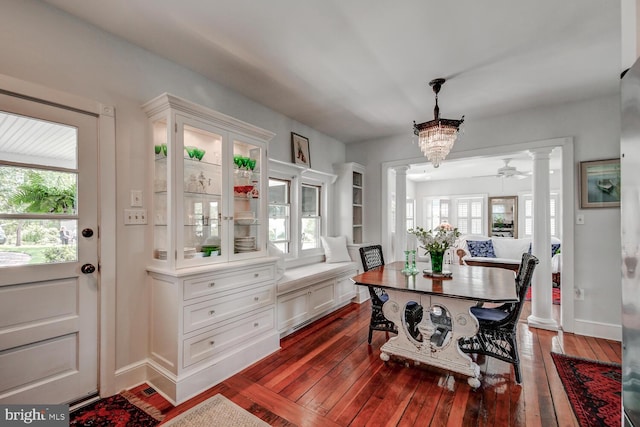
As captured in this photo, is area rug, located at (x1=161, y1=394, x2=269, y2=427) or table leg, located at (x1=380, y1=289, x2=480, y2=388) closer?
area rug, located at (x1=161, y1=394, x2=269, y2=427)

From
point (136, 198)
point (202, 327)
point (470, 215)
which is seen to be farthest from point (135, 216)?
point (470, 215)

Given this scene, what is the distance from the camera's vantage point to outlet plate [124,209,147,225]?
213 cm

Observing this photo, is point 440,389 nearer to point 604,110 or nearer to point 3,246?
point 3,246

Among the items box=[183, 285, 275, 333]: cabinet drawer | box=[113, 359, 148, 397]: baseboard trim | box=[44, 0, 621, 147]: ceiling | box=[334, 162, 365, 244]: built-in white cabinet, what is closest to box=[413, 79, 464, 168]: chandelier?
box=[44, 0, 621, 147]: ceiling

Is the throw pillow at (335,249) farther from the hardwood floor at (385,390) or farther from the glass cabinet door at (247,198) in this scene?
the glass cabinet door at (247,198)

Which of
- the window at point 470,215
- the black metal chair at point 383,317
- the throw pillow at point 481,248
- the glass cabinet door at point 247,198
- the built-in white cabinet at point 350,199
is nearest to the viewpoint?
the glass cabinet door at point 247,198

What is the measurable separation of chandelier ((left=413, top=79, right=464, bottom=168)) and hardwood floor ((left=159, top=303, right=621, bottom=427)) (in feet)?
6.38

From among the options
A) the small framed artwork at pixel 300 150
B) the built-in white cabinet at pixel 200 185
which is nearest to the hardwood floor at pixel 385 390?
the built-in white cabinet at pixel 200 185

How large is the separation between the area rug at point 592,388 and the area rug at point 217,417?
6.73 ft

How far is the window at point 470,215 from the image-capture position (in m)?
7.93

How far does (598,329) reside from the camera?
3.11m

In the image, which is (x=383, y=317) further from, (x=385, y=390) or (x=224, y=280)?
(x=224, y=280)

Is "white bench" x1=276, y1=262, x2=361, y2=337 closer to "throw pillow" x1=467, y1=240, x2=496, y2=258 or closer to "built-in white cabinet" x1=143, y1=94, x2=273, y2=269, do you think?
"built-in white cabinet" x1=143, y1=94, x2=273, y2=269

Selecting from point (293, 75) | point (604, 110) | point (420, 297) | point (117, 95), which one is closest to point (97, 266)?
point (117, 95)
